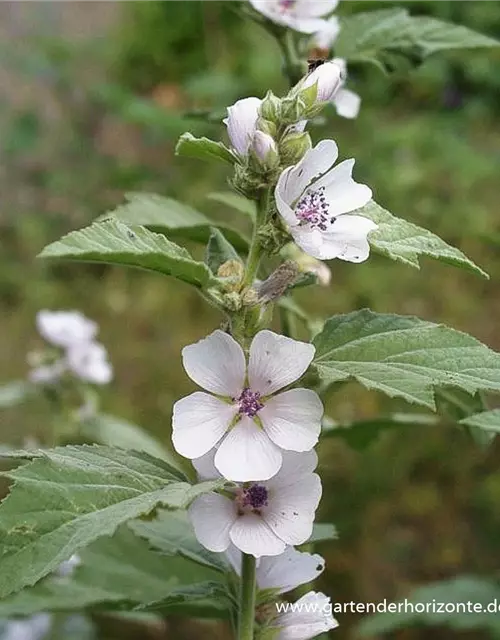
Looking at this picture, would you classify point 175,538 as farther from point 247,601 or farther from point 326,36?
point 326,36

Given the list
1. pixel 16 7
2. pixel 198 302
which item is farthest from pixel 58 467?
pixel 16 7

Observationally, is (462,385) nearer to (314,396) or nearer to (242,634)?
(314,396)

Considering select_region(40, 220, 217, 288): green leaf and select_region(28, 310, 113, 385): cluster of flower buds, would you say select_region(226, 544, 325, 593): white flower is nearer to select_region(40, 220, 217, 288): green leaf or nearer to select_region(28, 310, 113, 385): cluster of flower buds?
select_region(40, 220, 217, 288): green leaf

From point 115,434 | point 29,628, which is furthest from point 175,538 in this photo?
point 29,628

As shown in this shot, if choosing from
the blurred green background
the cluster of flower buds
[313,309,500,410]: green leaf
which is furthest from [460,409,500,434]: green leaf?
the cluster of flower buds

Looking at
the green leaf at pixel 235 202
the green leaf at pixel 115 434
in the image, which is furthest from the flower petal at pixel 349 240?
the green leaf at pixel 115 434
